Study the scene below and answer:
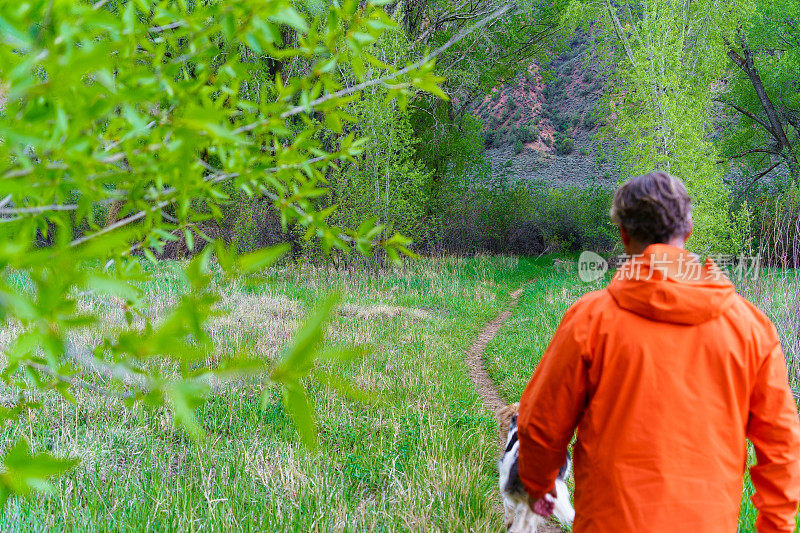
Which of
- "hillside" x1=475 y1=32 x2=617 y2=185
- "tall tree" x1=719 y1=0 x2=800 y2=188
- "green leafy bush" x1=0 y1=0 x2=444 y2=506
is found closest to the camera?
"green leafy bush" x1=0 y1=0 x2=444 y2=506

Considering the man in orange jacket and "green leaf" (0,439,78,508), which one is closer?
"green leaf" (0,439,78,508)

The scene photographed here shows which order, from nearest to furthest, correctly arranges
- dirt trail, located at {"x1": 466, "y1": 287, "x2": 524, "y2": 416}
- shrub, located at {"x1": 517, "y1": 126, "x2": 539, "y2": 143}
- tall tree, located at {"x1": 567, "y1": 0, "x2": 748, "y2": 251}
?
dirt trail, located at {"x1": 466, "y1": 287, "x2": 524, "y2": 416}
tall tree, located at {"x1": 567, "y1": 0, "x2": 748, "y2": 251}
shrub, located at {"x1": 517, "y1": 126, "x2": 539, "y2": 143}

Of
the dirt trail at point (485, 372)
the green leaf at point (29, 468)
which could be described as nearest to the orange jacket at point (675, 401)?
the green leaf at point (29, 468)

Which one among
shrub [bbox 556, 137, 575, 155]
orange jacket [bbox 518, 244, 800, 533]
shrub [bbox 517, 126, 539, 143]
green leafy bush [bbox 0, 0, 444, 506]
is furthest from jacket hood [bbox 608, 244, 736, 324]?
shrub [bbox 517, 126, 539, 143]

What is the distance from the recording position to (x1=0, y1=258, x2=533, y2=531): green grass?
3.23 m

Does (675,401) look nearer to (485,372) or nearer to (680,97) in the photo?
(485,372)

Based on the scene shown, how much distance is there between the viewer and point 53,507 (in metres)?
3.22

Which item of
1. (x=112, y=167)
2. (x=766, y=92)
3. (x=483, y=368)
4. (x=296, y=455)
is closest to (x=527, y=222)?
(x=766, y=92)

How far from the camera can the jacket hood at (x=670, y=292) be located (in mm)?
1789

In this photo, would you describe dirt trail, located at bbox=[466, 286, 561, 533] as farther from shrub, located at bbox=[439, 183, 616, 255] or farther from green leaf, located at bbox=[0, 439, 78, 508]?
shrub, located at bbox=[439, 183, 616, 255]

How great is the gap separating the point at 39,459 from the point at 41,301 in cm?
22

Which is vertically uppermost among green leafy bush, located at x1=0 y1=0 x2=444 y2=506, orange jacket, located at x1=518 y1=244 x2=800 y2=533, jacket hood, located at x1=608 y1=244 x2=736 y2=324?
green leafy bush, located at x1=0 y1=0 x2=444 y2=506

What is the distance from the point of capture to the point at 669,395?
1.82m

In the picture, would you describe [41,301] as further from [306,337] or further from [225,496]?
[225,496]
